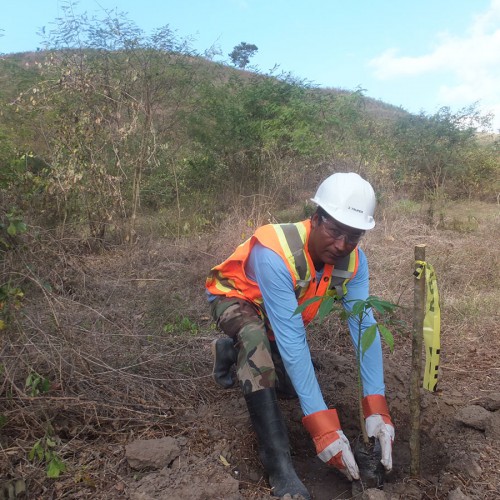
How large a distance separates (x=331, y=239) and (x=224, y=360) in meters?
0.93

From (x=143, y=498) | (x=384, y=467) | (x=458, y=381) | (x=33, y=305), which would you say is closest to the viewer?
(x=143, y=498)

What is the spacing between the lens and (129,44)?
6.03m

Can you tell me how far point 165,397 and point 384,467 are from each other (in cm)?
118

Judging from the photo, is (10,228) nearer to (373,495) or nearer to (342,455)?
(342,455)

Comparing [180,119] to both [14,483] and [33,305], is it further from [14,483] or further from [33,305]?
[14,483]

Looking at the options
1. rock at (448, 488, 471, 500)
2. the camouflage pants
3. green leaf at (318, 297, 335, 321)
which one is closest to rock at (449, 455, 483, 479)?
rock at (448, 488, 471, 500)

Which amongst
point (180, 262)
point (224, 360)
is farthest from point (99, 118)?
point (224, 360)

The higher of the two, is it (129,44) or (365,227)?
(129,44)

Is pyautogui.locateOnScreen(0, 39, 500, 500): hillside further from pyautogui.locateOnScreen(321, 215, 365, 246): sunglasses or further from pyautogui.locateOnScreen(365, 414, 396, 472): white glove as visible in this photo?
pyautogui.locateOnScreen(321, 215, 365, 246): sunglasses

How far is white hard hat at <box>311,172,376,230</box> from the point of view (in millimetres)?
2178

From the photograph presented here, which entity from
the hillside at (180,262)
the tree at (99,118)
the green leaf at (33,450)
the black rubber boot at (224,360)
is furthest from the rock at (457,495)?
the tree at (99,118)

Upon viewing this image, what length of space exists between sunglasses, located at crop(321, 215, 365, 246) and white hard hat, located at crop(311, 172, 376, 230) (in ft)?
0.19

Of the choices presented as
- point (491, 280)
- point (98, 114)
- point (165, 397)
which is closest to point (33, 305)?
point (165, 397)

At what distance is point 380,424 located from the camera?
2.21 m
